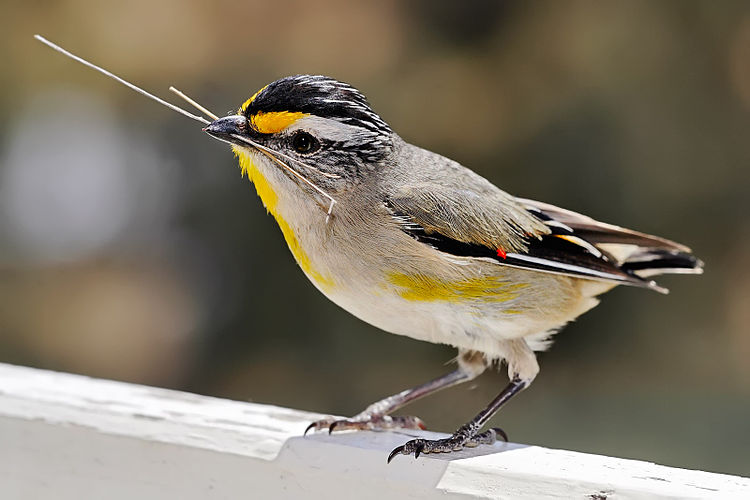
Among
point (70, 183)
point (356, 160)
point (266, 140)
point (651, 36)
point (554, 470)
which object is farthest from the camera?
point (70, 183)

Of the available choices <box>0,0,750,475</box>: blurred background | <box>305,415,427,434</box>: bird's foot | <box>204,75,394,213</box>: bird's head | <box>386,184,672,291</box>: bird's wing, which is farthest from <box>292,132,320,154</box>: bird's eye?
<box>0,0,750,475</box>: blurred background

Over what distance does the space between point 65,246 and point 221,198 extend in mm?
1340

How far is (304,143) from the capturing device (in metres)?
2.24

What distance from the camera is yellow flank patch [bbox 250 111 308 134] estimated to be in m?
2.14

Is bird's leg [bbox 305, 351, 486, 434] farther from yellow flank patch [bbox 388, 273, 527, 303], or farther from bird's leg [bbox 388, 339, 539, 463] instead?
yellow flank patch [bbox 388, 273, 527, 303]

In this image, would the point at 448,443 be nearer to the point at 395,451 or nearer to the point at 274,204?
the point at 395,451

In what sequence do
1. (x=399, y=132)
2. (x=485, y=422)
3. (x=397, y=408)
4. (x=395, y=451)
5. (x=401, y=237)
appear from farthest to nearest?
(x=399, y=132), (x=397, y=408), (x=485, y=422), (x=401, y=237), (x=395, y=451)

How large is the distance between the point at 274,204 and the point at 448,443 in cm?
73

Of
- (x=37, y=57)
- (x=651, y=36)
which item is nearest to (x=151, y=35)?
(x=37, y=57)

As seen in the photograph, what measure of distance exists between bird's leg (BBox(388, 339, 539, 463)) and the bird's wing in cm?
25

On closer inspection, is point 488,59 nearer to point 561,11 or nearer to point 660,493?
point 561,11

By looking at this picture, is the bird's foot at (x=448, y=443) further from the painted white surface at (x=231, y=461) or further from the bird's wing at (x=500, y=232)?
→ the bird's wing at (x=500, y=232)

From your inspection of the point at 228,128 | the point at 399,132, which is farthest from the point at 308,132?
the point at 399,132

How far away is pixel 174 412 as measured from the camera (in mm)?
2346
